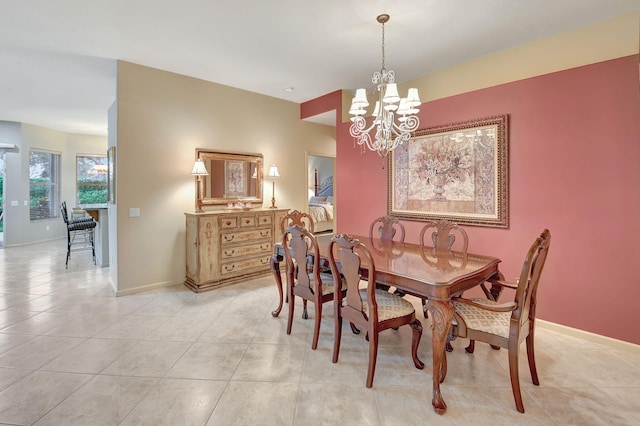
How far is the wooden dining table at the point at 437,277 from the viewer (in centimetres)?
184

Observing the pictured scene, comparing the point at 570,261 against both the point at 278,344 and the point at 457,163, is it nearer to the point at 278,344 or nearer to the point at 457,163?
the point at 457,163

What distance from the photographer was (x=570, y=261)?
9.21 feet

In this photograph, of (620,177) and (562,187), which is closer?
(620,177)

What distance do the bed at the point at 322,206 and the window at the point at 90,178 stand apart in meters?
5.93

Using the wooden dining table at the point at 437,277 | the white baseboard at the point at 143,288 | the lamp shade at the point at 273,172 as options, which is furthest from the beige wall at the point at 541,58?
the white baseboard at the point at 143,288

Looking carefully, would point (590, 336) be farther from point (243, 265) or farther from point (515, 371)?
point (243, 265)

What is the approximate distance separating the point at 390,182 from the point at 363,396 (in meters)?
2.84

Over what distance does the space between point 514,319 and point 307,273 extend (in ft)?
5.13

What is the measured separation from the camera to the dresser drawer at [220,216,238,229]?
4125 mm

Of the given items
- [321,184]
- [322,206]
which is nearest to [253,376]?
[322,206]

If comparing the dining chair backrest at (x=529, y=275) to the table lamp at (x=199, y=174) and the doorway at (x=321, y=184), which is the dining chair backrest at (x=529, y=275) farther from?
the doorway at (x=321, y=184)

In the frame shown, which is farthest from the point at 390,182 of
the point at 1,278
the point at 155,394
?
the point at 1,278

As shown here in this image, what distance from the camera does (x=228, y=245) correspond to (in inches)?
166

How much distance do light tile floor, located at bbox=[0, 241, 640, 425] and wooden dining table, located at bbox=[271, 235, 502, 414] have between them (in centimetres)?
34
